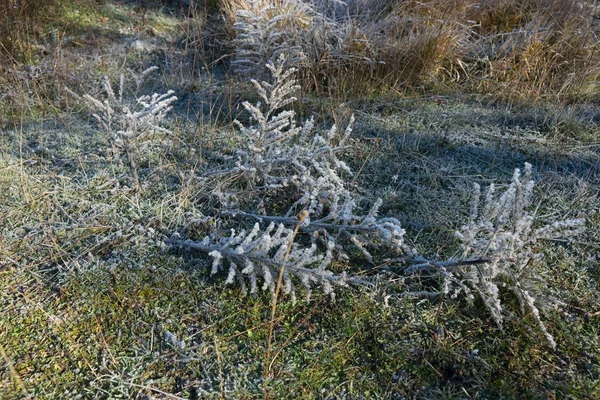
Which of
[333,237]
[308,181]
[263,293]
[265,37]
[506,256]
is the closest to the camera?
[506,256]

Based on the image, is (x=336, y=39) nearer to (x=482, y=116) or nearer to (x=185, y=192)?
(x=482, y=116)

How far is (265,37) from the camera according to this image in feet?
11.1

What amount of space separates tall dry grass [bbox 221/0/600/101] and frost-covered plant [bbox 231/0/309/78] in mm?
56

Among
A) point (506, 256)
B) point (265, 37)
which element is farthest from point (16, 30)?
point (506, 256)

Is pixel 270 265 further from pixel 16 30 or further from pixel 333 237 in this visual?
pixel 16 30

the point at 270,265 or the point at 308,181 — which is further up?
the point at 308,181

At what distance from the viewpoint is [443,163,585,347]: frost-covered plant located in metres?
1.68

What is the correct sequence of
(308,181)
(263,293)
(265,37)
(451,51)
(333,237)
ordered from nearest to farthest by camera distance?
(263,293)
(333,237)
(308,181)
(265,37)
(451,51)

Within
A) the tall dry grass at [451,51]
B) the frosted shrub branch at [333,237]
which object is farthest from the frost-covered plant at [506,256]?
the tall dry grass at [451,51]

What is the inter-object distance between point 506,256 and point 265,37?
249 cm

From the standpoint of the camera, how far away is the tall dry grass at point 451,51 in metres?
3.47

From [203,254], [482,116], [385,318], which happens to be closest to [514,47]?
[482,116]

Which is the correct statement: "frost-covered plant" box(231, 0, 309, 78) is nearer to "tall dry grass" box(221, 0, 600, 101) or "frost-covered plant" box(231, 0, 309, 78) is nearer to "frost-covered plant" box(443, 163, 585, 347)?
"tall dry grass" box(221, 0, 600, 101)

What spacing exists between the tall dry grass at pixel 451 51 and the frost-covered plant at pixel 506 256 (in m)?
1.82
